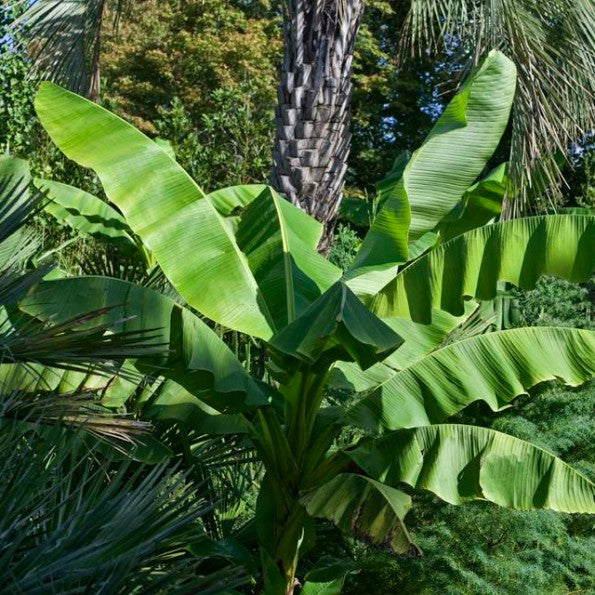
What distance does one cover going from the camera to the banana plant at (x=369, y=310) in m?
5.32

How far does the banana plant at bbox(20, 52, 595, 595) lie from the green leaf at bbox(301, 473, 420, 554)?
0.01 m

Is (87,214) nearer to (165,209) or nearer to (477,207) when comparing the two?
(165,209)

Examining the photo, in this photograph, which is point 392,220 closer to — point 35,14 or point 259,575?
point 259,575

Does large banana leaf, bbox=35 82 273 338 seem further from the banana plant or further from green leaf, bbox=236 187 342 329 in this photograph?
green leaf, bbox=236 187 342 329

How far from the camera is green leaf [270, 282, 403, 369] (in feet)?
15.1

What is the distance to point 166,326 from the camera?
5125mm

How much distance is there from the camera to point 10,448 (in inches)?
90.1

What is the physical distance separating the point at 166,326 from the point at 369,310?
3.50 feet

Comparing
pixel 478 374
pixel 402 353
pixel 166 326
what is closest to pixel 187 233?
pixel 166 326

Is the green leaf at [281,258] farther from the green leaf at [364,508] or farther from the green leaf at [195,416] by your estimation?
the green leaf at [364,508]

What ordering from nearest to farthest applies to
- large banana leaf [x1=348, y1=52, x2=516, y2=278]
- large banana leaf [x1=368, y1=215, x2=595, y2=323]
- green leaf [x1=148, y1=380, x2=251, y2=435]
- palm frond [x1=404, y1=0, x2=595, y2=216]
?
large banana leaf [x1=368, y1=215, x2=595, y2=323] < green leaf [x1=148, y1=380, x2=251, y2=435] < large banana leaf [x1=348, y1=52, x2=516, y2=278] < palm frond [x1=404, y1=0, x2=595, y2=216]

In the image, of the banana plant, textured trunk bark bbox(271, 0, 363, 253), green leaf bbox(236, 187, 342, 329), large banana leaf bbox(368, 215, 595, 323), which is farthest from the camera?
textured trunk bark bbox(271, 0, 363, 253)

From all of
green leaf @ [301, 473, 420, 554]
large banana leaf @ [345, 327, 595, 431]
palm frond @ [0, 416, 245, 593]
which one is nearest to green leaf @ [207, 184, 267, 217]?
large banana leaf @ [345, 327, 595, 431]

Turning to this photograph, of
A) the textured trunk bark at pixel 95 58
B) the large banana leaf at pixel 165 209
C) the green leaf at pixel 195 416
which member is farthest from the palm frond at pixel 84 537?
the textured trunk bark at pixel 95 58
